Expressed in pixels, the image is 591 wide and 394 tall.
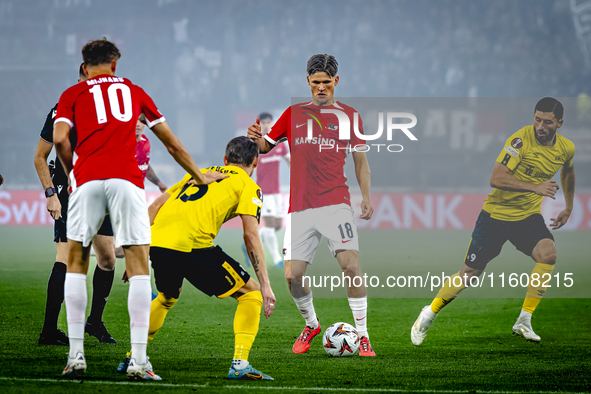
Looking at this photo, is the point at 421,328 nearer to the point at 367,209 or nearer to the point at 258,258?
the point at 367,209

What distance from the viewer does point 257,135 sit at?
4434 mm

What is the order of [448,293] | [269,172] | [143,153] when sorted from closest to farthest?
[448,293]
[143,153]
[269,172]

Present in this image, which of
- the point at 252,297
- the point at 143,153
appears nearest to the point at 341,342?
the point at 252,297

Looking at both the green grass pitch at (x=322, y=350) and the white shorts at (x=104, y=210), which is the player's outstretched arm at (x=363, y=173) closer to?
the green grass pitch at (x=322, y=350)

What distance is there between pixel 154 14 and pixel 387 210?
13.2 m

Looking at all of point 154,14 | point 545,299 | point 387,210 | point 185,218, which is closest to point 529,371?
point 185,218

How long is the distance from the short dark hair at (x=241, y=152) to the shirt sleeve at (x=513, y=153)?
8.33ft

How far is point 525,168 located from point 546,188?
278 millimetres

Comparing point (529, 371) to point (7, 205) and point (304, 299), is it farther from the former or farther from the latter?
point (7, 205)

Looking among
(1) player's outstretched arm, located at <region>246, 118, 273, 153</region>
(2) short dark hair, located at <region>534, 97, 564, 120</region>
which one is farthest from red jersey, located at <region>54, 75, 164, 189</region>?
(2) short dark hair, located at <region>534, 97, 564, 120</region>

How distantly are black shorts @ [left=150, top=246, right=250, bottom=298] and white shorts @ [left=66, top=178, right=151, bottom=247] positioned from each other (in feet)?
0.92

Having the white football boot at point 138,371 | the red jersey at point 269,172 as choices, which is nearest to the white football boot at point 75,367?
the white football boot at point 138,371

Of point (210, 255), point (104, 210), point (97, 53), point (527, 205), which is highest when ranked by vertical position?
point (97, 53)

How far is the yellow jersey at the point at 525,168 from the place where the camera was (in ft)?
17.0
